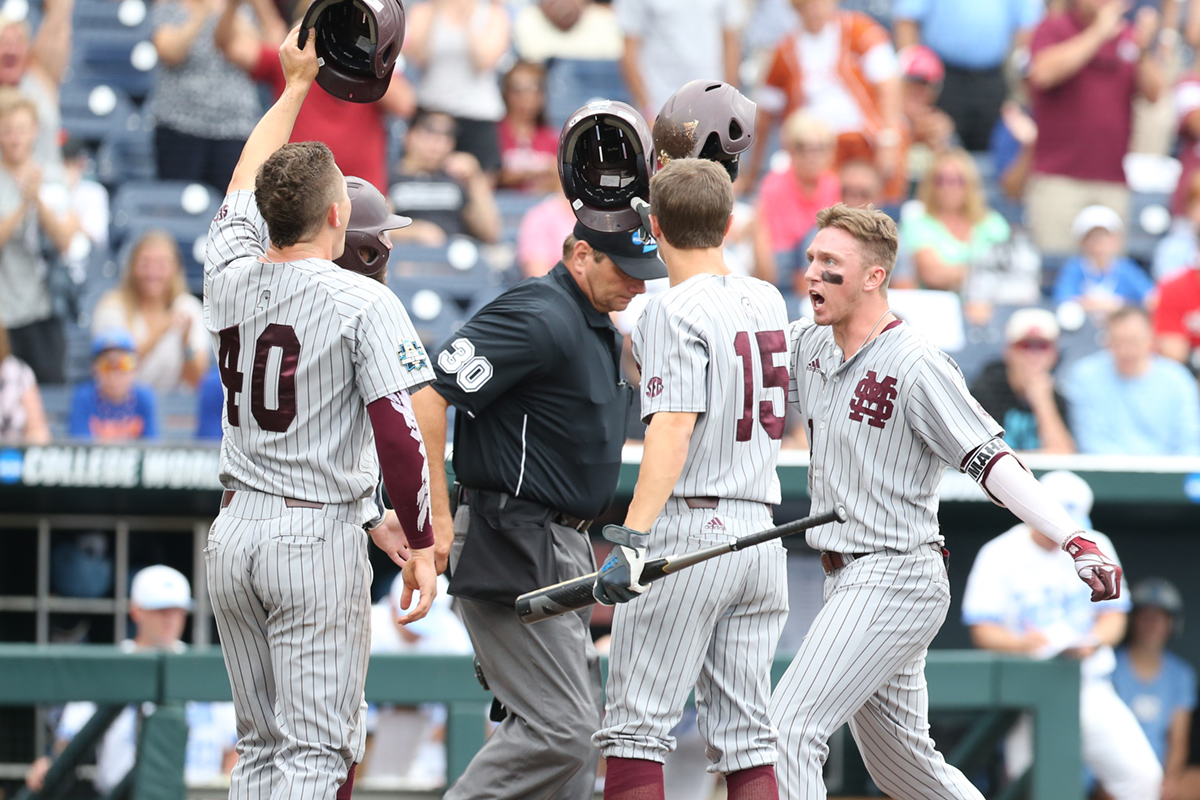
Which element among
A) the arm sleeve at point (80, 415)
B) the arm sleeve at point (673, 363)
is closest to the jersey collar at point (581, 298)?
the arm sleeve at point (673, 363)

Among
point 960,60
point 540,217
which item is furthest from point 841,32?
point 540,217

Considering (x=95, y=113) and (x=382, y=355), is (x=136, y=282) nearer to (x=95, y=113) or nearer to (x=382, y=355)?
(x=95, y=113)

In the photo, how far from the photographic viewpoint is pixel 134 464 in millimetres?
6270

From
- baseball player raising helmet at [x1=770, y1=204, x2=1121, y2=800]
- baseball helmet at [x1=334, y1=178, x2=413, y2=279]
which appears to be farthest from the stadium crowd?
baseball player raising helmet at [x1=770, y1=204, x2=1121, y2=800]

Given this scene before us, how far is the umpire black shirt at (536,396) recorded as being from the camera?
4008 millimetres

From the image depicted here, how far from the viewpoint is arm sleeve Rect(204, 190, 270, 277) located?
146 inches

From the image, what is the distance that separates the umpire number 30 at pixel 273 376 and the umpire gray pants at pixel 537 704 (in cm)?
79

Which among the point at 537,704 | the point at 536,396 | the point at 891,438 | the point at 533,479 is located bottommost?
the point at 537,704

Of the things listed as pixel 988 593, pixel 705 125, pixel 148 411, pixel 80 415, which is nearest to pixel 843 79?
pixel 988 593

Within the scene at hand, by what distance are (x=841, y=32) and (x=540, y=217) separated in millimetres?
2383

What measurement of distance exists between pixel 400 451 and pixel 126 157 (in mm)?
6425

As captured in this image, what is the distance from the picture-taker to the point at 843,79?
354 inches

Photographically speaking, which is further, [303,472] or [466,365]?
[466,365]

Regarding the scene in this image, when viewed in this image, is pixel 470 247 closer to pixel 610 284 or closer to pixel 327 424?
pixel 610 284
